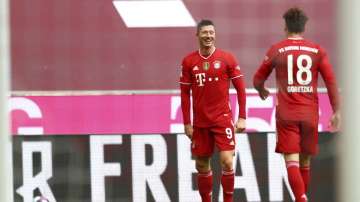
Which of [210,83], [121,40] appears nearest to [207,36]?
[210,83]

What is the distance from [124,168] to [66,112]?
0.59 metres

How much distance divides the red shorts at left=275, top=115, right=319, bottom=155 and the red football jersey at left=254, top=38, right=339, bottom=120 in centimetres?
4

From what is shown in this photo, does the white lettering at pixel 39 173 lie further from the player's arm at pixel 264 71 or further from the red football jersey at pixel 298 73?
the red football jersey at pixel 298 73

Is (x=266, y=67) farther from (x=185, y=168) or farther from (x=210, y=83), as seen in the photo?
(x=185, y=168)

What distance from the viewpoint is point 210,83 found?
4.31 meters

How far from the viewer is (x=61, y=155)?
502 cm

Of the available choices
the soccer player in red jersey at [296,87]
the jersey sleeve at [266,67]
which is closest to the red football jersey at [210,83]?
the jersey sleeve at [266,67]

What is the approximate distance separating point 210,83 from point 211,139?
395mm

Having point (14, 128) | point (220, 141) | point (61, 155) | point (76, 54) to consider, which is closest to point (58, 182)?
point (61, 155)

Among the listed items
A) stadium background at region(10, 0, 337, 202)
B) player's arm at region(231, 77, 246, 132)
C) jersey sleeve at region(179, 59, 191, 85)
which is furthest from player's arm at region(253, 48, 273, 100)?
stadium background at region(10, 0, 337, 202)

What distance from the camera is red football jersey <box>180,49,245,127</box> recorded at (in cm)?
431

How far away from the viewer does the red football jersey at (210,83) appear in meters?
4.31

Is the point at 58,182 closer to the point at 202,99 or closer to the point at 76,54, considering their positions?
the point at 76,54

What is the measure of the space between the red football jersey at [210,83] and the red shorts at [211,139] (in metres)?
0.05
